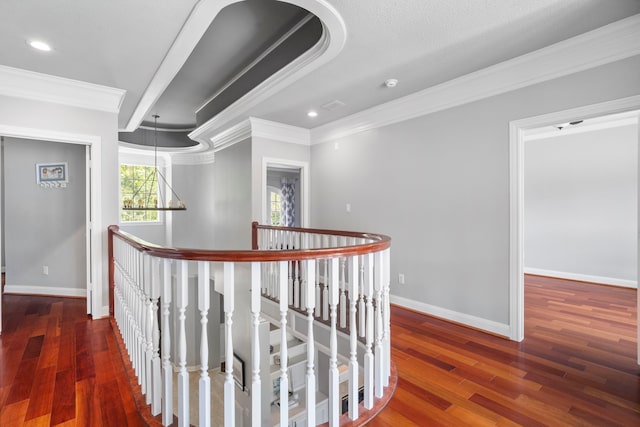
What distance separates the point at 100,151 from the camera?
3367 millimetres

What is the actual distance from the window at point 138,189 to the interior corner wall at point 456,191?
192 inches

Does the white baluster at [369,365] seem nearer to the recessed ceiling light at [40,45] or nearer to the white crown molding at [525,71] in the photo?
the white crown molding at [525,71]

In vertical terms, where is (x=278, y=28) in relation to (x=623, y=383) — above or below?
above

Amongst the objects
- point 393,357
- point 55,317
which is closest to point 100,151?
point 55,317

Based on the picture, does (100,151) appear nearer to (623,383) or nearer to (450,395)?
(450,395)

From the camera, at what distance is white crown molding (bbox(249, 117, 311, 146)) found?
4.47 m

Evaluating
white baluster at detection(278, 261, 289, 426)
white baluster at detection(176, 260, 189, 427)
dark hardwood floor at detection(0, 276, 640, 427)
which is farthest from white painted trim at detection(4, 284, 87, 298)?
white baluster at detection(278, 261, 289, 426)

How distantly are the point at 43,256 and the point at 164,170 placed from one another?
3.07m

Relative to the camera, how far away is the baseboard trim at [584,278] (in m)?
4.46

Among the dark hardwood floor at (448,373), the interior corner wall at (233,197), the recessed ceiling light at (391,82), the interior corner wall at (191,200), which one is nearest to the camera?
the dark hardwood floor at (448,373)

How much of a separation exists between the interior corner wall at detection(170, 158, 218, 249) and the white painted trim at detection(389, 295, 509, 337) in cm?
469

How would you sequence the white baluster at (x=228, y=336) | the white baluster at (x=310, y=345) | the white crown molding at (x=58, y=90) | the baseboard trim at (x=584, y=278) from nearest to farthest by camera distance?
the white baluster at (x=228, y=336) → the white baluster at (x=310, y=345) → the white crown molding at (x=58, y=90) → the baseboard trim at (x=584, y=278)

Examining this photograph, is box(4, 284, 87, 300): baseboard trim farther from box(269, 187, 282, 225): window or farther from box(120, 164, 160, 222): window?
box(269, 187, 282, 225): window

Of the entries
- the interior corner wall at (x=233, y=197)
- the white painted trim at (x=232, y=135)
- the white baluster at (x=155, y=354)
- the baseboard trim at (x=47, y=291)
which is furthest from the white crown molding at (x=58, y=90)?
the white baluster at (x=155, y=354)
